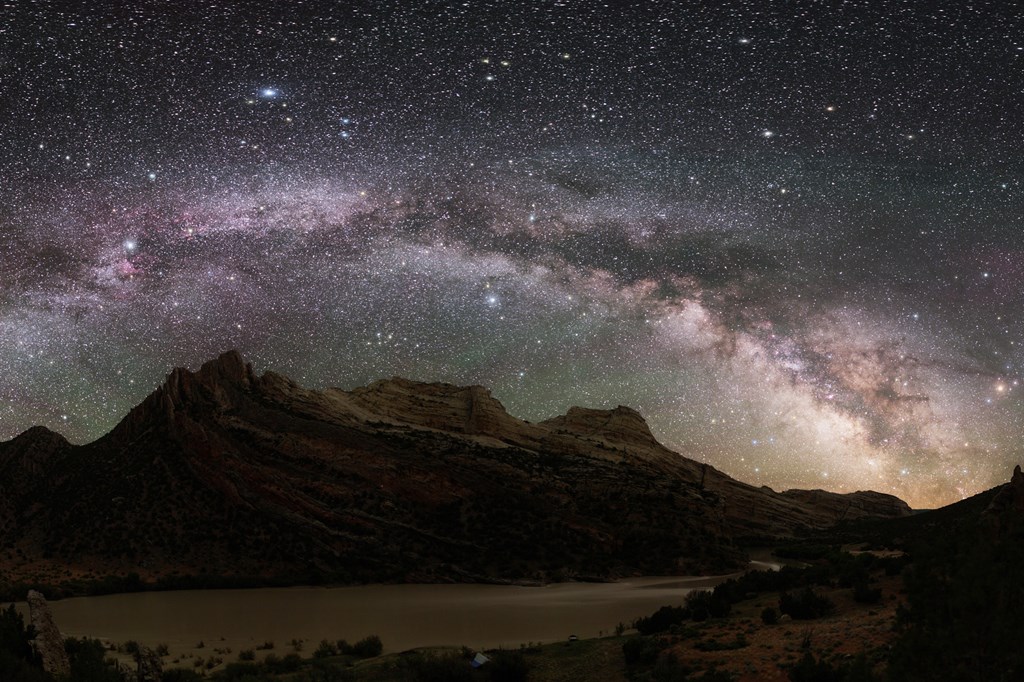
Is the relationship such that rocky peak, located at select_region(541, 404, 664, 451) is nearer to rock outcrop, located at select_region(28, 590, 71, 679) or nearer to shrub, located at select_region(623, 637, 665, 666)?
shrub, located at select_region(623, 637, 665, 666)

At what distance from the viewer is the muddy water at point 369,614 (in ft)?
89.8

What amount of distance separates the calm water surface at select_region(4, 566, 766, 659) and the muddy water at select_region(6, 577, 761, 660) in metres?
0.05

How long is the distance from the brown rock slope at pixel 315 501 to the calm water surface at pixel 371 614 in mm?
4274

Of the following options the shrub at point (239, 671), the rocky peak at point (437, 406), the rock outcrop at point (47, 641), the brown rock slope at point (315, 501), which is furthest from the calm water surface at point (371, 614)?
the rocky peak at point (437, 406)

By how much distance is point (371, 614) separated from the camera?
112 feet

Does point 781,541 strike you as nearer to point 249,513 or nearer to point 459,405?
point 459,405

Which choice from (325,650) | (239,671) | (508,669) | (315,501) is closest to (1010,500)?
(508,669)

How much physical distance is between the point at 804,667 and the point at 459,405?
64720mm

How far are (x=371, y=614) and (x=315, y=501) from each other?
2011cm

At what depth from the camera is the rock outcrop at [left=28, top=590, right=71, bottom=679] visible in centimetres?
1655

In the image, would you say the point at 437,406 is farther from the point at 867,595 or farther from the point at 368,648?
the point at 867,595

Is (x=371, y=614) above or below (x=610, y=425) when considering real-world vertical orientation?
below

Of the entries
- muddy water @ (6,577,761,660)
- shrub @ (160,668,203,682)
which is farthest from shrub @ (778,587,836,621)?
shrub @ (160,668,203,682)

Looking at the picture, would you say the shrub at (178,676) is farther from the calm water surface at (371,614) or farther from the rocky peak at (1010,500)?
the rocky peak at (1010,500)
